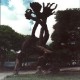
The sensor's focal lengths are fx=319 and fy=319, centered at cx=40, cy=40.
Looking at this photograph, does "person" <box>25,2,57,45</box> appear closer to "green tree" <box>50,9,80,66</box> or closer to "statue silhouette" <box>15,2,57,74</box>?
"statue silhouette" <box>15,2,57,74</box>

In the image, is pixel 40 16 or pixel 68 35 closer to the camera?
pixel 40 16

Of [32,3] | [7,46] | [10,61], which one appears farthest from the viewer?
[10,61]

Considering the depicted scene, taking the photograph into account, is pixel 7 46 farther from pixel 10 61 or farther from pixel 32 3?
pixel 32 3

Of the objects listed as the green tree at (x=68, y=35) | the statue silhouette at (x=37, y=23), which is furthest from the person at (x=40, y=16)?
the green tree at (x=68, y=35)

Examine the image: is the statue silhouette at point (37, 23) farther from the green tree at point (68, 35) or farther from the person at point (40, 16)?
the green tree at point (68, 35)

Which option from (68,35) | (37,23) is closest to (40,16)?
(37,23)

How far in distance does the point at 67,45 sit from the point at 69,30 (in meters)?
1.88

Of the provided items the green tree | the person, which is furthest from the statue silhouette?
the green tree

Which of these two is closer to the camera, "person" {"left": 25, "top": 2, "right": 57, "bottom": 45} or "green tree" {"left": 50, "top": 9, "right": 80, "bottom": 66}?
"person" {"left": 25, "top": 2, "right": 57, "bottom": 45}

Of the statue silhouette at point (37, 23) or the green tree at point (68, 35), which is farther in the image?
the green tree at point (68, 35)

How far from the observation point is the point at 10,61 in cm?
6400

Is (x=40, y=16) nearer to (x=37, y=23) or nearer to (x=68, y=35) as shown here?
(x=37, y=23)

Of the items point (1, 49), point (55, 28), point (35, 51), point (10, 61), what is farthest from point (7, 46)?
point (35, 51)

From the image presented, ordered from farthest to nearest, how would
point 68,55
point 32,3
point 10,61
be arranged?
point 10,61
point 68,55
point 32,3
